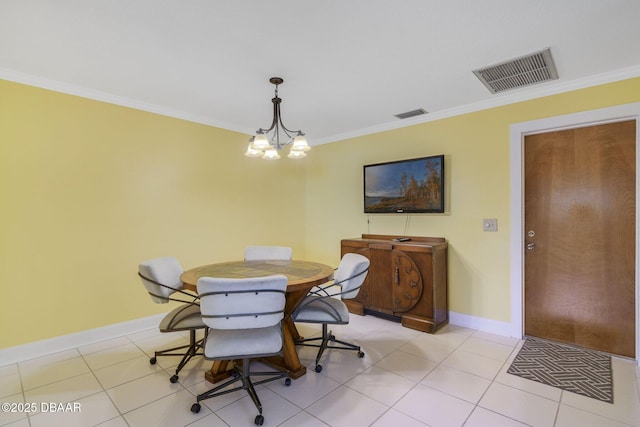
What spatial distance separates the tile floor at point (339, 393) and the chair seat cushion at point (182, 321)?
1.42ft

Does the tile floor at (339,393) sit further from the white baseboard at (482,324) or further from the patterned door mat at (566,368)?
the white baseboard at (482,324)

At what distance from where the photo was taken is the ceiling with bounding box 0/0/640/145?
179 cm

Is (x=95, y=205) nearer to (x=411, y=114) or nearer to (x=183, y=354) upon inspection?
(x=183, y=354)

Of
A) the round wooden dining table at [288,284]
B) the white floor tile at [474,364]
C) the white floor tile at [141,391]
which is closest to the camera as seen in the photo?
the white floor tile at [141,391]

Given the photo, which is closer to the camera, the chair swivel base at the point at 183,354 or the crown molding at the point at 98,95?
the chair swivel base at the point at 183,354

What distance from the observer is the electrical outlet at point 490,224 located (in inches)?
123

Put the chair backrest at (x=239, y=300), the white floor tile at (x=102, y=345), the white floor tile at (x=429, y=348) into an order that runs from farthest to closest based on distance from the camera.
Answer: the white floor tile at (x=102, y=345)
the white floor tile at (x=429, y=348)
the chair backrest at (x=239, y=300)

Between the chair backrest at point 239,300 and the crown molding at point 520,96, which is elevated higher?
the crown molding at point 520,96

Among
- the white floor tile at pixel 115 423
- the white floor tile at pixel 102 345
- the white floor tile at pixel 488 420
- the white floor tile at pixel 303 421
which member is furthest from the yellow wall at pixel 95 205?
the white floor tile at pixel 488 420

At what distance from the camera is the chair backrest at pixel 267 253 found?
3.28 meters

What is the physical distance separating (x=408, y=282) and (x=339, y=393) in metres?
1.53

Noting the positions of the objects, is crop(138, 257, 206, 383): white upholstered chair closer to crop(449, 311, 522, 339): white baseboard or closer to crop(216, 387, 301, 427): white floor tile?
crop(216, 387, 301, 427): white floor tile

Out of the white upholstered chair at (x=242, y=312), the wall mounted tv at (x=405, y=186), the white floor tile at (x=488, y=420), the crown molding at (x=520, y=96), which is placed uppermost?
the crown molding at (x=520, y=96)

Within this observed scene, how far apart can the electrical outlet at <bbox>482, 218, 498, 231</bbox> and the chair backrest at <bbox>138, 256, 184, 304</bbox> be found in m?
3.05
